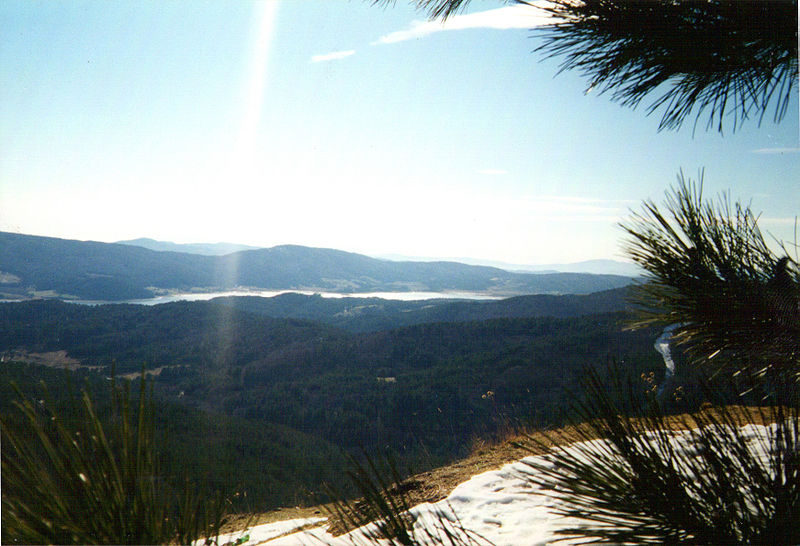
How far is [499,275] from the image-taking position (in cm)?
18050

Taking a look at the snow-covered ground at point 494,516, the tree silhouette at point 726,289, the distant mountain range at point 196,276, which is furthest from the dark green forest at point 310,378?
the distant mountain range at point 196,276

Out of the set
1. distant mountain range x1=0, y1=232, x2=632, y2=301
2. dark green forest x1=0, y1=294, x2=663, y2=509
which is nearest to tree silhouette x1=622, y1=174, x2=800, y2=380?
dark green forest x1=0, y1=294, x2=663, y2=509

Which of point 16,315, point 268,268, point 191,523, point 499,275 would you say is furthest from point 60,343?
point 499,275

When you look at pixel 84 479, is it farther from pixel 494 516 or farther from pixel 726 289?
pixel 494 516

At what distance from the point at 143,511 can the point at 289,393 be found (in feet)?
123

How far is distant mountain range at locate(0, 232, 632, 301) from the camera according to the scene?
127 meters

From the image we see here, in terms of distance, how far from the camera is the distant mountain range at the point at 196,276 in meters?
127

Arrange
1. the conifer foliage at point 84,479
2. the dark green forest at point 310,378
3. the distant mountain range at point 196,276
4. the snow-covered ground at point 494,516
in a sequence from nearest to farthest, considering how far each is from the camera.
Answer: the conifer foliage at point 84,479
the snow-covered ground at point 494,516
the dark green forest at point 310,378
the distant mountain range at point 196,276

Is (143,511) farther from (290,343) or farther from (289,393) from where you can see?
(290,343)

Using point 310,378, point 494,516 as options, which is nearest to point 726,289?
point 494,516

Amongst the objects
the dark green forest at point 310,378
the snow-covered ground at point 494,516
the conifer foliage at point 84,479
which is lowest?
the dark green forest at point 310,378

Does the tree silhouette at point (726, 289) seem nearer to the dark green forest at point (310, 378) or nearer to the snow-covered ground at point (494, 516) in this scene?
the dark green forest at point (310, 378)

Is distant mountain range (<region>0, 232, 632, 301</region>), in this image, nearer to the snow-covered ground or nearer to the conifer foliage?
the snow-covered ground

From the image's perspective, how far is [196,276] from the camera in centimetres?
16475
